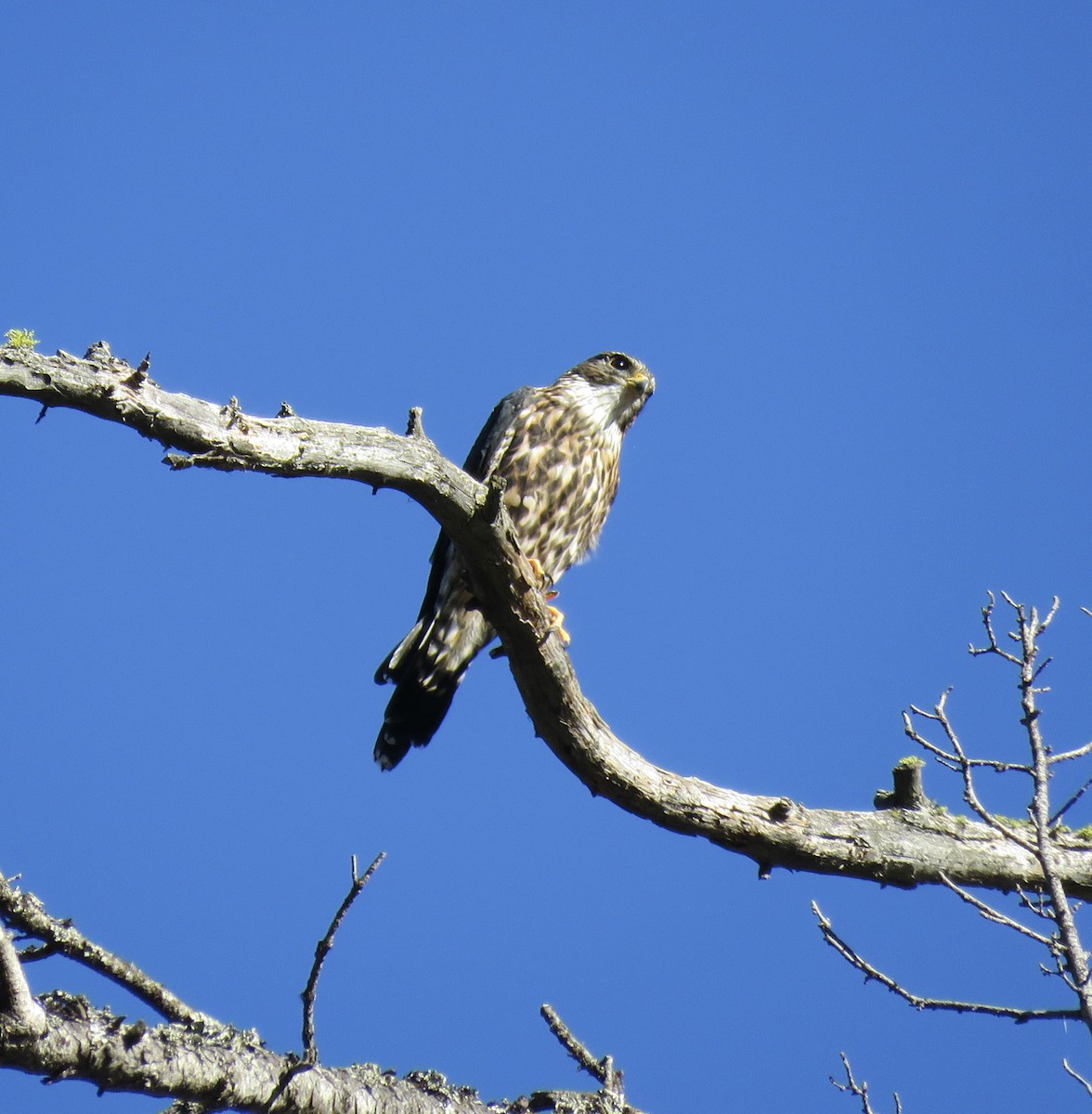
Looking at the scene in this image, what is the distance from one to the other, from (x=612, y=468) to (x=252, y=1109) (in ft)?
11.7

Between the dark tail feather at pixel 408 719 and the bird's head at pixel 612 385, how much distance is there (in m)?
1.55

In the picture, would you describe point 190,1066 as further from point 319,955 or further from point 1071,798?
point 1071,798

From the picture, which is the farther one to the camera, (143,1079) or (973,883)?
(973,883)

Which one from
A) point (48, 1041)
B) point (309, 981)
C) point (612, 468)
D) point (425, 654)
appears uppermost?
point (612, 468)

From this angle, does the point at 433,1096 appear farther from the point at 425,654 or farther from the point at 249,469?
the point at 425,654

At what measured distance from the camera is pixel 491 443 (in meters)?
5.18

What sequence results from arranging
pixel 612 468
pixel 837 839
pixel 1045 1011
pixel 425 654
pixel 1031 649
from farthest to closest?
pixel 612 468 < pixel 425 654 < pixel 837 839 < pixel 1031 649 < pixel 1045 1011

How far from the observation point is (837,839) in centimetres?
321

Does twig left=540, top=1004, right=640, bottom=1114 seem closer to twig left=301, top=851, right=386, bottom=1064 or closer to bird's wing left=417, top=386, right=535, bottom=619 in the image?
twig left=301, top=851, right=386, bottom=1064

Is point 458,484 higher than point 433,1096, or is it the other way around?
point 458,484

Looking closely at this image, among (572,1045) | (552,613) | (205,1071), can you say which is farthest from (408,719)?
(205,1071)

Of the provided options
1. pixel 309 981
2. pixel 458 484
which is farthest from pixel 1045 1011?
pixel 458 484

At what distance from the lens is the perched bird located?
454 centimetres

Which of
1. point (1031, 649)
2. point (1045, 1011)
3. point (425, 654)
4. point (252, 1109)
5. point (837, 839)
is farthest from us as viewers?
point (425, 654)
